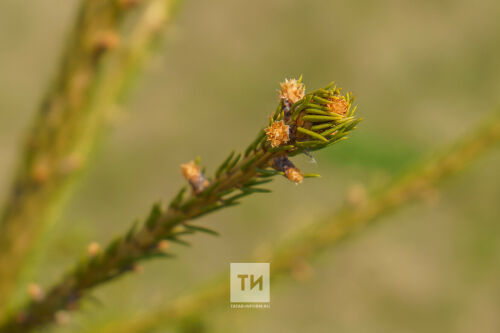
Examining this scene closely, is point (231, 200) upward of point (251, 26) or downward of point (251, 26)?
downward

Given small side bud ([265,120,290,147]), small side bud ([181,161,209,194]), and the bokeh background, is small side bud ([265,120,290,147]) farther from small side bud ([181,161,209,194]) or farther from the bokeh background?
the bokeh background

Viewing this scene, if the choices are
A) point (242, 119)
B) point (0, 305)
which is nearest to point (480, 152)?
point (0, 305)

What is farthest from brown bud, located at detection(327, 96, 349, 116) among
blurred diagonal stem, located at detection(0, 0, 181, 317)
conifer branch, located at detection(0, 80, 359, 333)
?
blurred diagonal stem, located at detection(0, 0, 181, 317)

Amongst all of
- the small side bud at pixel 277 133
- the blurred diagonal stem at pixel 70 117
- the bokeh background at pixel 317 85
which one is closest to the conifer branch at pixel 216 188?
the small side bud at pixel 277 133

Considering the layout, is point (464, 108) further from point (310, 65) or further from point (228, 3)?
point (228, 3)

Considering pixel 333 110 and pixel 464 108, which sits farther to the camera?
pixel 464 108

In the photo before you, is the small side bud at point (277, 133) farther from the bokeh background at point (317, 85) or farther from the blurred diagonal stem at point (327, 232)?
the bokeh background at point (317, 85)

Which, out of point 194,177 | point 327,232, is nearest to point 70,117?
point 194,177
